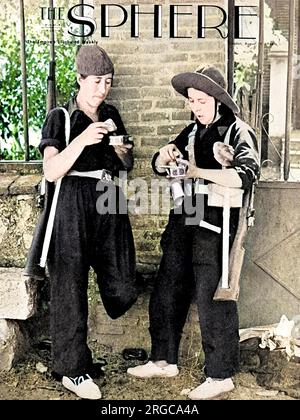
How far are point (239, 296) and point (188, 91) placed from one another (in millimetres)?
1323

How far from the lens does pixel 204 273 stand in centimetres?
415

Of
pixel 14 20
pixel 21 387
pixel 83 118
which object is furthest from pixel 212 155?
pixel 21 387

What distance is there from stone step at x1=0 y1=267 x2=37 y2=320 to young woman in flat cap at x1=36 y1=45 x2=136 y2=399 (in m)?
0.28

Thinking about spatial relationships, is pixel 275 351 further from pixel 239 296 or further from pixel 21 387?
pixel 21 387

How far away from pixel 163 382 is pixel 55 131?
160 centimetres

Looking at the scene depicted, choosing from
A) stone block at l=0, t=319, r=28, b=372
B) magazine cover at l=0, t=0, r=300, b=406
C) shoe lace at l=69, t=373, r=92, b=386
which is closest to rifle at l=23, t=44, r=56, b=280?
magazine cover at l=0, t=0, r=300, b=406

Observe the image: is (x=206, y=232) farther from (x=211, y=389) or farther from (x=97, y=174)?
(x=211, y=389)

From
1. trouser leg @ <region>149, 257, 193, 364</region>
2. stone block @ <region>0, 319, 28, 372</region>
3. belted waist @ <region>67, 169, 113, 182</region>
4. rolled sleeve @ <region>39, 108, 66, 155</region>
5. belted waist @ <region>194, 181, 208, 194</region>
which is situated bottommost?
stone block @ <region>0, 319, 28, 372</region>

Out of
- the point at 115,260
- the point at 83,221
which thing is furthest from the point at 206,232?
the point at 83,221

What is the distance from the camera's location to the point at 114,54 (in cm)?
434

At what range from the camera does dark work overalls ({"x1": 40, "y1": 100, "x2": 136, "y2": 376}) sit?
4145 mm

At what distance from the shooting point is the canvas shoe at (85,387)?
4184mm

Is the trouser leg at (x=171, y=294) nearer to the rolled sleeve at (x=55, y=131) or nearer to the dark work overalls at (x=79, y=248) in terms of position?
the dark work overalls at (x=79, y=248)

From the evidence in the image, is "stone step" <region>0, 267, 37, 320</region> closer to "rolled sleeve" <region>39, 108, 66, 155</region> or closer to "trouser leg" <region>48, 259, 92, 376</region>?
"trouser leg" <region>48, 259, 92, 376</region>
